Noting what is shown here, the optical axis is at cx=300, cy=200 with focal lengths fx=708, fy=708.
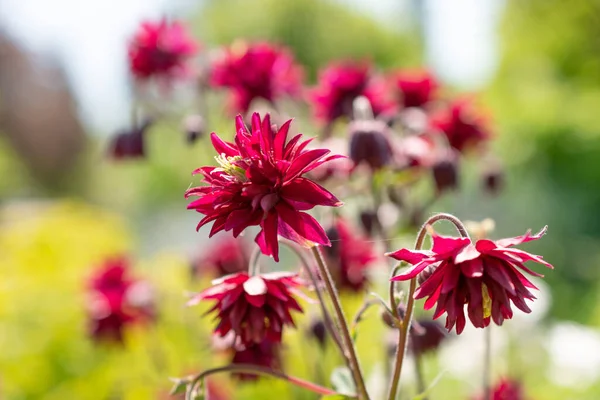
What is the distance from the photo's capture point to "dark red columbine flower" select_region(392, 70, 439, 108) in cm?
168

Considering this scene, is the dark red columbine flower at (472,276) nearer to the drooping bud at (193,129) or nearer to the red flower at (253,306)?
the red flower at (253,306)

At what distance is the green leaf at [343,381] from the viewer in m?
0.98

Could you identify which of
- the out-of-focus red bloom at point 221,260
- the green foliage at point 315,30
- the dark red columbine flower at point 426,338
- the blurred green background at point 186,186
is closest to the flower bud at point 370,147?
the dark red columbine flower at point 426,338

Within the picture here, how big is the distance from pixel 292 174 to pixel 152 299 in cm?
123

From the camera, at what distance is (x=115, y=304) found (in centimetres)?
198

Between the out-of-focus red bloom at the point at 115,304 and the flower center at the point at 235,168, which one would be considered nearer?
the flower center at the point at 235,168

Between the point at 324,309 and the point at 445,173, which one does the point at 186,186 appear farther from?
the point at 324,309

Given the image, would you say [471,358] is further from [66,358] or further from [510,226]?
[510,226]

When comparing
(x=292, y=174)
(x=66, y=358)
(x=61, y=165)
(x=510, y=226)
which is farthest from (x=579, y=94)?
(x=61, y=165)

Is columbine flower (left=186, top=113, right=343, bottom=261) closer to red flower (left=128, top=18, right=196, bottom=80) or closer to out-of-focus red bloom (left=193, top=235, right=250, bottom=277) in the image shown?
red flower (left=128, top=18, right=196, bottom=80)

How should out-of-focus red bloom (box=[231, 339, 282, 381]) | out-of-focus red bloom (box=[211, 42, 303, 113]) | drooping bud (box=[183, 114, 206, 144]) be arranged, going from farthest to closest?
out-of-focus red bloom (box=[211, 42, 303, 113])
drooping bud (box=[183, 114, 206, 144])
out-of-focus red bloom (box=[231, 339, 282, 381])

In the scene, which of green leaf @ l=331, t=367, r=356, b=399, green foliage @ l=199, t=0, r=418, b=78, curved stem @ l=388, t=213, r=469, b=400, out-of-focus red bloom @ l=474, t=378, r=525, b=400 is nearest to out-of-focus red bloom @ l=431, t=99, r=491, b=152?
out-of-focus red bloom @ l=474, t=378, r=525, b=400

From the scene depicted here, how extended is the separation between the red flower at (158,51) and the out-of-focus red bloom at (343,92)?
32 centimetres

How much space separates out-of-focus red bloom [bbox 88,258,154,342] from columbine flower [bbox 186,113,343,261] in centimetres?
120
